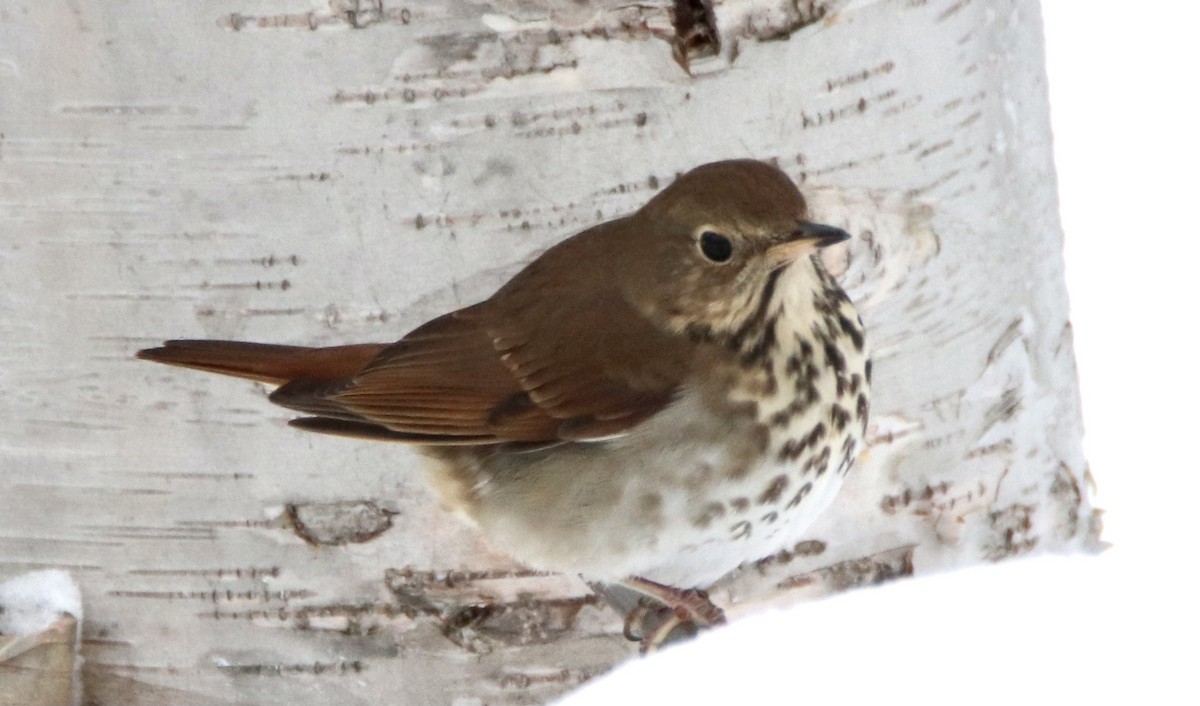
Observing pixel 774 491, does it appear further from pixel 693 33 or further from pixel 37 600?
pixel 37 600

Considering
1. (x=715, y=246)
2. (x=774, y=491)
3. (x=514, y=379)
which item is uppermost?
(x=715, y=246)

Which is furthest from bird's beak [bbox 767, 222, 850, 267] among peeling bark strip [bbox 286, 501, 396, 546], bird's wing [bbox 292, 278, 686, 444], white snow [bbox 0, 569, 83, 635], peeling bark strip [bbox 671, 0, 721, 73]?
white snow [bbox 0, 569, 83, 635]

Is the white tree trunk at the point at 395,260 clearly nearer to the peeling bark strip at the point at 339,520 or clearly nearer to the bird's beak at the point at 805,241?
the peeling bark strip at the point at 339,520

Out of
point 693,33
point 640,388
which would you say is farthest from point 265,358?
point 693,33

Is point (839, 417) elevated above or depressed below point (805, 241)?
below

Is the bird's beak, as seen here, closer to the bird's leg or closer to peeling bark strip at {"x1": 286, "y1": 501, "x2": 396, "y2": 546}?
the bird's leg

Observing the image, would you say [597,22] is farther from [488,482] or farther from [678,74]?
[488,482]
